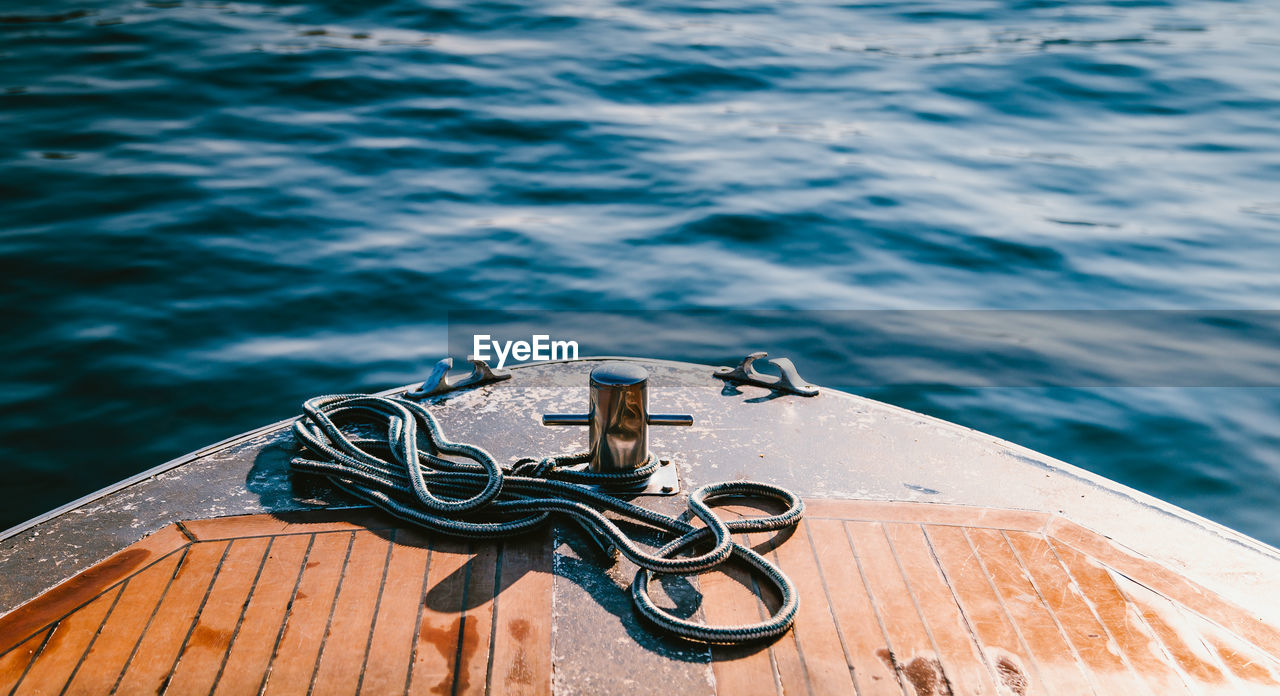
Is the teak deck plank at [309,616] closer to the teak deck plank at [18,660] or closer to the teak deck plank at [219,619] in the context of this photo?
the teak deck plank at [219,619]

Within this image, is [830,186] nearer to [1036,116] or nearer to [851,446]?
[1036,116]

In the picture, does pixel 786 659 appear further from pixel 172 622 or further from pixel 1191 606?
pixel 172 622

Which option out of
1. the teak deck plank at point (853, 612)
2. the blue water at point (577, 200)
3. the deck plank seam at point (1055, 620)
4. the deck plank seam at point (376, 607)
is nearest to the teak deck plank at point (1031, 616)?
the deck plank seam at point (1055, 620)

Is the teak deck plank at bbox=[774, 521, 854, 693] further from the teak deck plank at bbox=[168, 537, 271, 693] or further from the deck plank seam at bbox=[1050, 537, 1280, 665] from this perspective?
the teak deck plank at bbox=[168, 537, 271, 693]

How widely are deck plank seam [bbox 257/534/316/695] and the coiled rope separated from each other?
7.1 inches

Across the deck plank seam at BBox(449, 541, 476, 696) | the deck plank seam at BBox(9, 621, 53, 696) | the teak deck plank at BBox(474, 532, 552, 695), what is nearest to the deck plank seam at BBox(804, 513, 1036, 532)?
the teak deck plank at BBox(474, 532, 552, 695)

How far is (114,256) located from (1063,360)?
4583 millimetres

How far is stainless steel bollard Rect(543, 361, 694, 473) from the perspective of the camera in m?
1.88

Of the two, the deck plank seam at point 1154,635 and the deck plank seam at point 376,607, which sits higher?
the deck plank seam at point 376,607

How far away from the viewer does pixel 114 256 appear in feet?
15.2

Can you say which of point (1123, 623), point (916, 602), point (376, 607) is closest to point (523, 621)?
point (376, 607)

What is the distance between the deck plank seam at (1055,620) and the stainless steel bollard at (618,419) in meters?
0.70

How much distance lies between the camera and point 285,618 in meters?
1.61

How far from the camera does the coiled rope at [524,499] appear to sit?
5.49 feet
